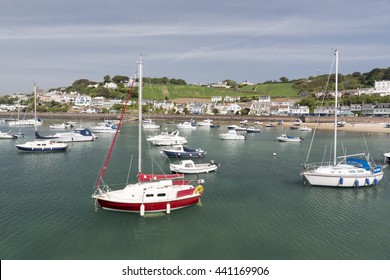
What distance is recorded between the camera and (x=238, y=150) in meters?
56.0

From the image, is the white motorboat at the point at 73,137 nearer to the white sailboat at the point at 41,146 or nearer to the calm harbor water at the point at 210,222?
the white sailboat at the point at 41,146

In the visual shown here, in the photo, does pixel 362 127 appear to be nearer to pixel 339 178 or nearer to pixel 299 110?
pixel 299 110

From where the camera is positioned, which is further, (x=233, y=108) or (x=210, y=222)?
(x=233, y=108)

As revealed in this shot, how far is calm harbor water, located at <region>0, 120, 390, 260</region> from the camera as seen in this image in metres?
17.2

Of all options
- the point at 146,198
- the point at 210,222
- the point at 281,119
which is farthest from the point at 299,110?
the point at 146,198

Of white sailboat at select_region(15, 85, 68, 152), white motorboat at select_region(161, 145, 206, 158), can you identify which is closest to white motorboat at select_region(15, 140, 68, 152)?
white sailboat at select_region(15, 85, 68, 152)

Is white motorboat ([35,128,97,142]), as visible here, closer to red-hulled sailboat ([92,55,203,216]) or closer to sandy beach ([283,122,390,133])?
red-hulled sailboat ([92,55,203,216])

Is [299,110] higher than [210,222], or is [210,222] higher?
[299,110]

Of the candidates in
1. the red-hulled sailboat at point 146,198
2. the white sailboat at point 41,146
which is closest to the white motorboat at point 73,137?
the white sailboat at point 41,146

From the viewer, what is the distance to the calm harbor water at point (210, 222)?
17.2m

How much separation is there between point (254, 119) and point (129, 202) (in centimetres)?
12149

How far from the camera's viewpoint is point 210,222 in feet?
69.7
